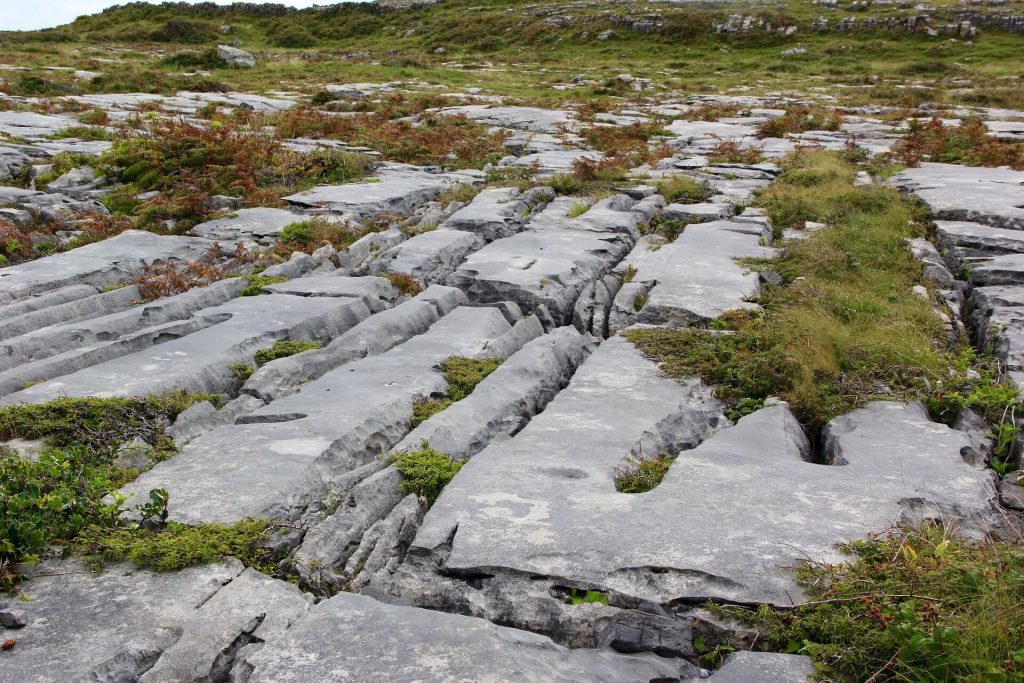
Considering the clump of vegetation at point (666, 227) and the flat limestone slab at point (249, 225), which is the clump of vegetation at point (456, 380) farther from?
the clump of vegetation at point (666, 227)

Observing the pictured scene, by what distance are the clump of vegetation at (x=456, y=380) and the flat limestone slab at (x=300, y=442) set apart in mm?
68

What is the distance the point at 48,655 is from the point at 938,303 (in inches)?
307

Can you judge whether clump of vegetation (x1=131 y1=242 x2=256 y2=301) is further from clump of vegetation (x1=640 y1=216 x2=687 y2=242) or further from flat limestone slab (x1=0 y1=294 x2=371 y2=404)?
clump of vegetation (x1=640 y1=216 x2=687 y2=242)

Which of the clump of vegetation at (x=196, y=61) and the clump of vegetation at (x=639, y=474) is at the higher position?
the clump of vegetation at (x=196, y=61)

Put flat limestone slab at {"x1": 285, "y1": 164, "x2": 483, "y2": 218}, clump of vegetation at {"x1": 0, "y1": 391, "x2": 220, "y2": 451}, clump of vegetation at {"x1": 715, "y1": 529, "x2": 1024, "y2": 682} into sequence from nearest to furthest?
clump of vegetation at {"x1": 715, "y1": 529, "x2": 1024, "y2": 682}, clump of vegetation at {"x1": 0, "y1": 391, "x2": 220, "y2": 451}, flat limestone slab at {"x1": 285, "y1": 164, "x2": 483, "y2": 218}

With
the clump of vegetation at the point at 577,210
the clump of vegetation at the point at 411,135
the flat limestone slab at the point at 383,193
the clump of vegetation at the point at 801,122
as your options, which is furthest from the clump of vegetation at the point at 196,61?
the clump of vegetation at the point at 577,210

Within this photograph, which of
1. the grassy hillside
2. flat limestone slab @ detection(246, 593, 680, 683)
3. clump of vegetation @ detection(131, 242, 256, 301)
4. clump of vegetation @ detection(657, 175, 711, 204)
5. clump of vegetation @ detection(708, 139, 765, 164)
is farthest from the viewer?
the grassy hillside

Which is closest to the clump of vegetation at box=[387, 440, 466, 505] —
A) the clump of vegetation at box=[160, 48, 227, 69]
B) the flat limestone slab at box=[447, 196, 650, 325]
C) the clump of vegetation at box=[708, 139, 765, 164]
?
the flat limestone slab at box=[447, 196, 650, 325]

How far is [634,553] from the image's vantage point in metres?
3.66

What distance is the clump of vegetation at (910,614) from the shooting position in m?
2.79

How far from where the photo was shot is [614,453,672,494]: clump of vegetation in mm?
4445

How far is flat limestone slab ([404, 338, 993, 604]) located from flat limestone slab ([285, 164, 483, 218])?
21.5ft

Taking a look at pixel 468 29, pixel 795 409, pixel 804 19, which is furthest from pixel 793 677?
pixel 468 29

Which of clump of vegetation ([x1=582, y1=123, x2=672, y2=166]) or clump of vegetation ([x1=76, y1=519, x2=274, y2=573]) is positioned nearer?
clump of vegetation ([x1=76, y1=519, x2=274, y2=573])
